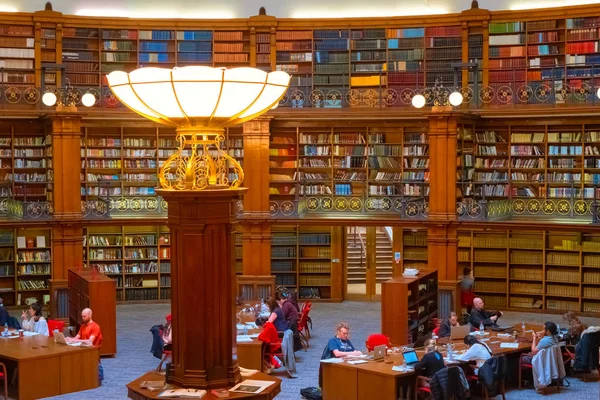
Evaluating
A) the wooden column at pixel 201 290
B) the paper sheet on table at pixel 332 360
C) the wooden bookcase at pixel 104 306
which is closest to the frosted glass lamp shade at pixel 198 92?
the wooden column at pixel 201 290

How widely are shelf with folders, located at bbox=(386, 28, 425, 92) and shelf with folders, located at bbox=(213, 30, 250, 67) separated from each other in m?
2.58

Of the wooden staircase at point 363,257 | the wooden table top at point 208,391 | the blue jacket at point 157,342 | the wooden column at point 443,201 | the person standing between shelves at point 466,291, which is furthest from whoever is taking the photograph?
the wooden staircase at point 363,257

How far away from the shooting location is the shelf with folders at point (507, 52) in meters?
16.7

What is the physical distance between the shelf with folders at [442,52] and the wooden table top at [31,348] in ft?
27.8

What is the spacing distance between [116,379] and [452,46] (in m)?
8.61

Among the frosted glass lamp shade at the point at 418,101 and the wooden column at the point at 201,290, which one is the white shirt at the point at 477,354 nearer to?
the wooden column at the point at 201,290

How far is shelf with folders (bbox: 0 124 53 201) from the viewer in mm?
17000

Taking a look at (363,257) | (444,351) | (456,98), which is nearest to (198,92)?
(444,351)

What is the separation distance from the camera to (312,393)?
35.6 ft

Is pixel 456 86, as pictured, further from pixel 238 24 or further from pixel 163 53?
pixel 163 53

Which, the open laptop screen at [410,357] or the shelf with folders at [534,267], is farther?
the shelf with folders at [534,267]

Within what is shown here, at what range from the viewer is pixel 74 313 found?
14.6 m

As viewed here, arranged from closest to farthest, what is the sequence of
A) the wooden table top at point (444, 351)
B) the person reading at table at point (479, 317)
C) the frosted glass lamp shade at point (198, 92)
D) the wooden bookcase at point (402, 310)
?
the frosted glass lamp shade at point (198, 92), the wooden table top at point (444, 351), the person reading at table at point (479, 317), the wooden bookcase at point (402, 310)

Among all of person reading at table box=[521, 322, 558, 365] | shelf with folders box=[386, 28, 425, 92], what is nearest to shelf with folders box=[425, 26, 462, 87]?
shelf with folders box=[386, 28, 425, 92]
